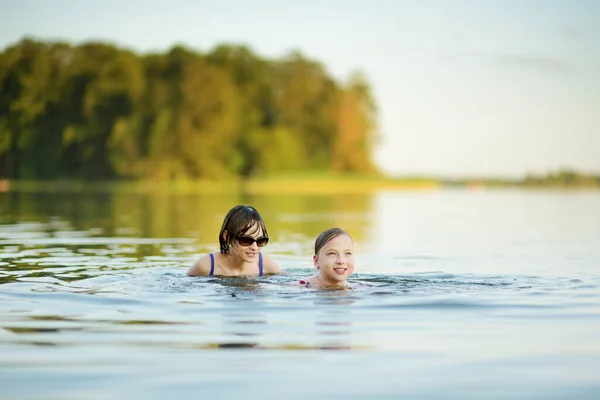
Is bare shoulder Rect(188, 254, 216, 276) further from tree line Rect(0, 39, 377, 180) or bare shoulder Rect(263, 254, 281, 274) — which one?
tree line Rect(0, 39, 377, 180)

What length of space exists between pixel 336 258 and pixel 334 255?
36mm

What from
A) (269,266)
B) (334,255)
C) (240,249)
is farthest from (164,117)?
(334,255)

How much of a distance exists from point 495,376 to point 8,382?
2.78m

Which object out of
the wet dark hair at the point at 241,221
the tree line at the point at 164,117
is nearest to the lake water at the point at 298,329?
the wet dark hair at the point at 241,221

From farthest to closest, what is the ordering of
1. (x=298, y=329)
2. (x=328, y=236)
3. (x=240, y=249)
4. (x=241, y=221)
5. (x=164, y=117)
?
(x=164, y=117) → (x=240, y=249) → (x=241, y=221) → (x=328, y=236) → (x=298, y=329)

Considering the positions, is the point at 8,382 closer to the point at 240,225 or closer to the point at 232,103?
the point at 240,225

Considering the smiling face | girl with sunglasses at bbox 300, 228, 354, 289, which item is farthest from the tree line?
girl with sunglasses at bbox 300, 228, 354, 289

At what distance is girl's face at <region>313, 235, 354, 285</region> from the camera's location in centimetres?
925

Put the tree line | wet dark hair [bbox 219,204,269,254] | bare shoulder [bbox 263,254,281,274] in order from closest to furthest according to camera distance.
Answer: wet dark hair [bbox 219,204,269,254]
bare shoulder [bbox 263,254,281,274]
the tree line

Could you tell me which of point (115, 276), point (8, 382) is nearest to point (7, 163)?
point (115, 276)

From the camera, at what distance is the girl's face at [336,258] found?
925 cm

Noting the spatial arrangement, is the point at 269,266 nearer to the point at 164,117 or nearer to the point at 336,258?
the point at 336,258

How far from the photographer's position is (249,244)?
10.3m

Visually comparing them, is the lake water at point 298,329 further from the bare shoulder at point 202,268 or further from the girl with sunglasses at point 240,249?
the girl with sunglasses at point 240,249
